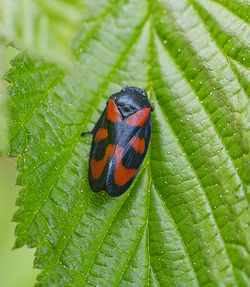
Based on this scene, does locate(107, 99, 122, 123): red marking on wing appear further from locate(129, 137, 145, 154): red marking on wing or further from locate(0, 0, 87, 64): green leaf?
locate(0, 0, 87, 64): green leaf

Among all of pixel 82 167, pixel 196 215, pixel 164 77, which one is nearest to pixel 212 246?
pixel 196 215

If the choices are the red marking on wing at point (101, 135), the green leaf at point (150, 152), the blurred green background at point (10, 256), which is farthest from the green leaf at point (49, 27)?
the blurred green background at point (10, 256)

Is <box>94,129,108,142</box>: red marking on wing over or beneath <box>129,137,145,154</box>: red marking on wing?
over

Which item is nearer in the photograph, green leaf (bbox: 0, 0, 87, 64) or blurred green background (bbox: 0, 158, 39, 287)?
green leaf (bbox: 0, 0, 87, 64)

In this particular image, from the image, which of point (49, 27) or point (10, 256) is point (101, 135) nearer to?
point (49, 27)

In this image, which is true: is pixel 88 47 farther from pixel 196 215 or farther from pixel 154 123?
pixel 196 215

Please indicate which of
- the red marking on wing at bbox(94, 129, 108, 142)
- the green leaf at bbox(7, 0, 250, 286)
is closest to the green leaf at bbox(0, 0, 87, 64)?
the green leaf at bbox(7, 0, 250, 286)

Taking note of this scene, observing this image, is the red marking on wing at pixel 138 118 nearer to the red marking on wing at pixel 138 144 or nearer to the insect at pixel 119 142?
the insect at pixel 119 142
